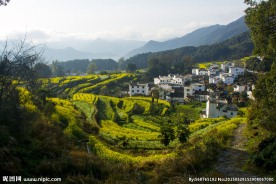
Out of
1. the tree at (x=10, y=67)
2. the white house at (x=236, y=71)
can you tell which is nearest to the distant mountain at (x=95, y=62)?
the white house at (x=236, y=71)

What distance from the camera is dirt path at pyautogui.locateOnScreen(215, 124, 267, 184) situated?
886cm

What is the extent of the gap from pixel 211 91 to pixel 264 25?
5302 cm

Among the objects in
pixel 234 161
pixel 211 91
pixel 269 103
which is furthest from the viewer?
pixel 211 91

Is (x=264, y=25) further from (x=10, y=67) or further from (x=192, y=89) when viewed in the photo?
(x=192, y=89)

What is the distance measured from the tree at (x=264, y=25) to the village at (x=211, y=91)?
2979 cm

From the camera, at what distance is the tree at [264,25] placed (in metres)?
11.0

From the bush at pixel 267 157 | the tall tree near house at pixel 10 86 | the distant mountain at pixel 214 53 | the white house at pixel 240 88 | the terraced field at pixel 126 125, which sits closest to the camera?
the bush at pixel 267 157

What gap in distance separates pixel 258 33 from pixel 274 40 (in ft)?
3.17

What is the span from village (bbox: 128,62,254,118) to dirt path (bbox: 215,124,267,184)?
28849mm

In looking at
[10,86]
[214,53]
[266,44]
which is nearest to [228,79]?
[214,53]

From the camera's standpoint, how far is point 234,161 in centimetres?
1029

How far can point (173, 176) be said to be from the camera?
8414 millimetres

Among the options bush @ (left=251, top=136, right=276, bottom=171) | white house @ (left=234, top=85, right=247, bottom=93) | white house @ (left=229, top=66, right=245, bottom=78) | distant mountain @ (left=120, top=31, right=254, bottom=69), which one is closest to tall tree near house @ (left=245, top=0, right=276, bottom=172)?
bush @ (left=251, top=136, right=276, bottom=171)

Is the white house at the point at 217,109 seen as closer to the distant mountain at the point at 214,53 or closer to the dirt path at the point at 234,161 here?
the dirt path at the point at 234,161
